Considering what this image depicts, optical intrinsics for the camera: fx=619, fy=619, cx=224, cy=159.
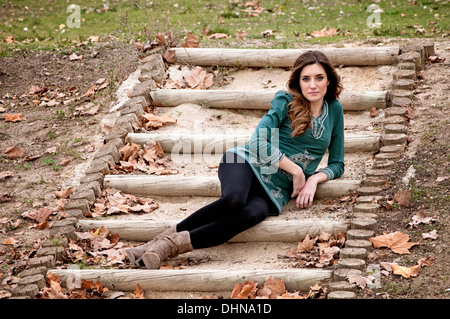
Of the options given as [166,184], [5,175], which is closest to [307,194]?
[166,184]

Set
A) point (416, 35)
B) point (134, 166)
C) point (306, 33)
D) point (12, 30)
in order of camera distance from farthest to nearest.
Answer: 1. point (12, 30)
2. point (306, 33)
3. point (416, 35)
4. point (134, 166)

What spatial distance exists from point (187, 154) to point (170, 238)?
174cm

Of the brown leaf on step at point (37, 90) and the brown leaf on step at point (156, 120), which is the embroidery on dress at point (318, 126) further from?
the brown leaf on step at point (37, 90)

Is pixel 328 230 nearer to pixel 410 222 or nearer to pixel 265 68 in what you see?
pixel 410 222

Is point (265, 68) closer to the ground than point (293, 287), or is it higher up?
higher up

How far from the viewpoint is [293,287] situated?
4.23 meters

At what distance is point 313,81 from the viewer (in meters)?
4.82

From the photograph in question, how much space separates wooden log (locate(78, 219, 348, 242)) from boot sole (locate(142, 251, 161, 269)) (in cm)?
54

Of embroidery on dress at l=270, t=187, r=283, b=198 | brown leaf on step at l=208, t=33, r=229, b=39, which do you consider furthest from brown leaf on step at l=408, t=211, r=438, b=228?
brown leaf on step at l=208, t=33, r=229, b=39

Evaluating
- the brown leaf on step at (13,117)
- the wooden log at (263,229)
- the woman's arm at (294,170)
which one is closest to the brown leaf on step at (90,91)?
the brown leaf on step at (13,117)

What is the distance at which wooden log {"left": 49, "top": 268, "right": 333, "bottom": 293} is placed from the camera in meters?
4.23

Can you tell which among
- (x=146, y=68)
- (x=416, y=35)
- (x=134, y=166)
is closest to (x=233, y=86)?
(x=146, y=68)

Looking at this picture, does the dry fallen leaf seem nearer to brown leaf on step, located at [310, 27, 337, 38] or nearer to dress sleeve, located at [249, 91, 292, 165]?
dress sleeve, located at [249, 91, 292, 165]
